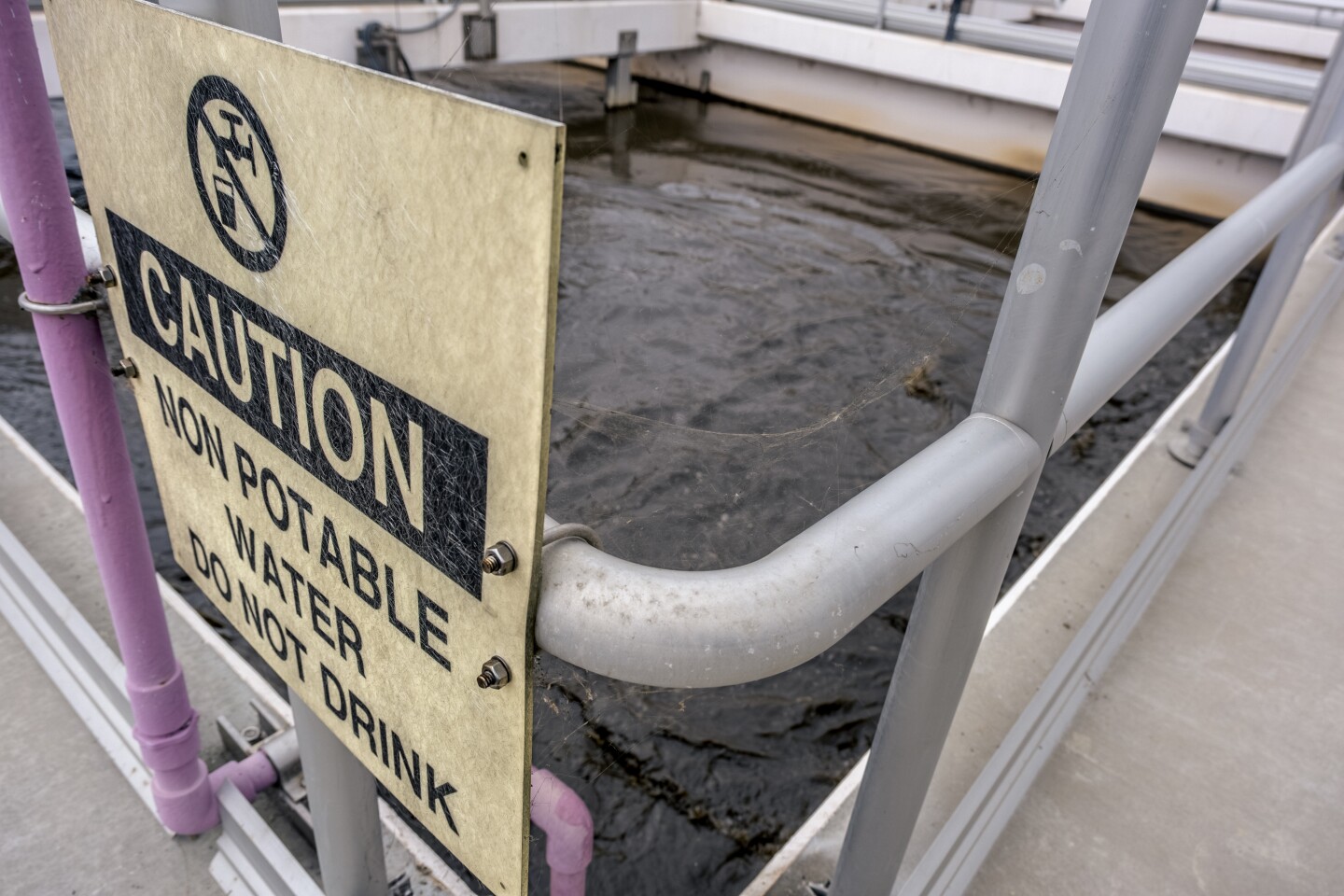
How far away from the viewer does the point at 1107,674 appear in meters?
1.96

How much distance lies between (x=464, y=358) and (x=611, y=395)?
5.22 ft

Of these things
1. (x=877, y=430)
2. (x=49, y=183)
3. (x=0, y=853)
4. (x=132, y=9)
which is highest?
(x=132, y=9)

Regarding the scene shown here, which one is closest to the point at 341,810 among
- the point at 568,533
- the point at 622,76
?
the point at 568,533

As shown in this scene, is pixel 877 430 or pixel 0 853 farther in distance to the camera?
pixel 877 430

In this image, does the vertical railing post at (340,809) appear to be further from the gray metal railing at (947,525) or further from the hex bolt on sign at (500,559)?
the hex bolt on sign at (500,559)

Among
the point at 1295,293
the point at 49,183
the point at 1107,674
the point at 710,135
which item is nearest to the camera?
the point at 49,183

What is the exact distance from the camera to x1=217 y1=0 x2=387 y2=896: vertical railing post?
0.96m

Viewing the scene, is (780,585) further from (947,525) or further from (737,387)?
(737,387)

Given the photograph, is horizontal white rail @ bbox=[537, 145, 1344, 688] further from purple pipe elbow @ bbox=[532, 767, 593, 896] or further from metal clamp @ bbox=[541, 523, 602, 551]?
purple pipe elbow @ bbox=[532, 767, 593, 896]

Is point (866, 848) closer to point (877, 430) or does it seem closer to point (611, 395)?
point (611, 395)

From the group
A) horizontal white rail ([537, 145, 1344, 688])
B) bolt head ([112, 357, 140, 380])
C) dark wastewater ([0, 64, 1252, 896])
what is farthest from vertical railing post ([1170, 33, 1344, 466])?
bolt head ([112, 357, 140, 380])

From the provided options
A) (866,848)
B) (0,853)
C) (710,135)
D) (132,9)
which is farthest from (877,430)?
(710,135)

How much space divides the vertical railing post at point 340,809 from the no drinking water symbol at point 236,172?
44 centimetres

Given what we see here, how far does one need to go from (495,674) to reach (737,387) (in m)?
3.25
